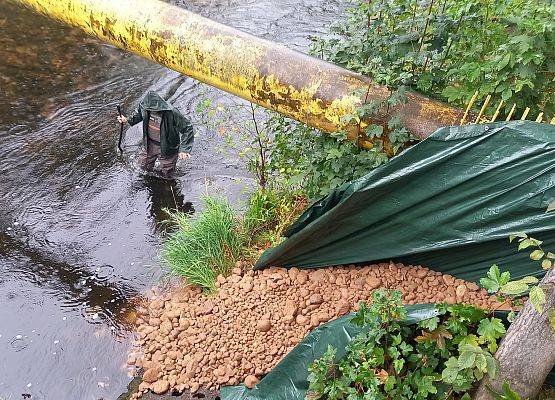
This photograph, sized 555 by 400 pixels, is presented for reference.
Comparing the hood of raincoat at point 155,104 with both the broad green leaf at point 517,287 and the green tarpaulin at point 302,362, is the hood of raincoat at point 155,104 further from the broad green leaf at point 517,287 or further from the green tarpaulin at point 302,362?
the broad green leaf at point 517,287

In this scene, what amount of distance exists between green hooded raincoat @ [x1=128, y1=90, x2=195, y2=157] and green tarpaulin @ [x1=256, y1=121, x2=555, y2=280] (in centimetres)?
239

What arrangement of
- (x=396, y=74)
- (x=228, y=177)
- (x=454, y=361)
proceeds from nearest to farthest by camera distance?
(x=454, y=361) < (x=396, y=74) < (x=228, y=177)

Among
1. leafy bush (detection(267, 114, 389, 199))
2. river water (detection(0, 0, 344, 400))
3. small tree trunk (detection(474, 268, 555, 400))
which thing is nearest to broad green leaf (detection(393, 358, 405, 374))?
small tree trunk (detection(474, 268, 555, 400))

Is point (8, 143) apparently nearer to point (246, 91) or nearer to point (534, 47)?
point (246, 91)

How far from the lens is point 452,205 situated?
3332 millimetres

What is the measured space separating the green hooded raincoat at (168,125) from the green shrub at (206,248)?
4.42 ft

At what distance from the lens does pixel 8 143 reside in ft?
21.7

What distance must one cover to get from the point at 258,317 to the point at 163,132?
106 inches

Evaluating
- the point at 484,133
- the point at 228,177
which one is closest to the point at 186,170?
the point at 228,177

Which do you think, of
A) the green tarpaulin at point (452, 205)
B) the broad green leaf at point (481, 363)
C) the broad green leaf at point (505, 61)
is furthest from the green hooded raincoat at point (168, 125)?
the broad green leaf at point (481, 363)

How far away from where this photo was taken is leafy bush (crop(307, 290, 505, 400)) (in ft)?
8.38

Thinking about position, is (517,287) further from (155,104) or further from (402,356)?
(155,104)

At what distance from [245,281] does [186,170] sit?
8.25ft

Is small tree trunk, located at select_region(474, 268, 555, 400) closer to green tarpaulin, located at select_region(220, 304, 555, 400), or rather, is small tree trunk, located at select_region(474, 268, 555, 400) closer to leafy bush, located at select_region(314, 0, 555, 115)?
green tarpaulin, located at select_region(220, 304, 555, 400)
